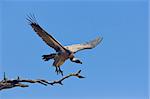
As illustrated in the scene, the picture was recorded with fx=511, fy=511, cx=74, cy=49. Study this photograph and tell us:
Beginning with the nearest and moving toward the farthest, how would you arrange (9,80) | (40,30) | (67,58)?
(9,80)
(67,58)
(40,30)

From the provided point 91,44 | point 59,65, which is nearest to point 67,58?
point 59,65

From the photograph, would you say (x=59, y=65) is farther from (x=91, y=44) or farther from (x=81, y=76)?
(x=91, y=44)

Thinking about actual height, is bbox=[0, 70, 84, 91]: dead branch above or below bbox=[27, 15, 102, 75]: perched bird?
below

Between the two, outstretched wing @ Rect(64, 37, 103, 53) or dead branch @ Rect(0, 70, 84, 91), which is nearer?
dead branch @ Rect(0, 70, 84, 91)

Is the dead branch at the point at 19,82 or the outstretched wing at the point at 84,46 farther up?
the outstretched wing at the point at 84,46

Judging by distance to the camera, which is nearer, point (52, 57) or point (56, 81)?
point (56, 81)

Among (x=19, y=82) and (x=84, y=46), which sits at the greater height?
(x=84, y=46)

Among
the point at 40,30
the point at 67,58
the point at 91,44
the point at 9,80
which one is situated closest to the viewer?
the point at 9,80

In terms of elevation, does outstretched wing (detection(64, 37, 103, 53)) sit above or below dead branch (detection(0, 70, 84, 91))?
above

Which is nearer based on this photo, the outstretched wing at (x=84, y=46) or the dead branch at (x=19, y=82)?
the dead branch at (x=19, y=82)

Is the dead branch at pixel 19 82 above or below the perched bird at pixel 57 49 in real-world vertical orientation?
below

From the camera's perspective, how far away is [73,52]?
7629mm

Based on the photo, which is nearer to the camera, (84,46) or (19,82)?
(19,82)

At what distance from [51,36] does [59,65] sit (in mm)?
660
